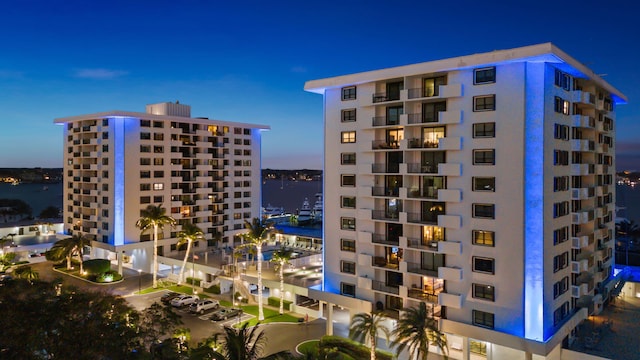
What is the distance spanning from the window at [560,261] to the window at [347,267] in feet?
45.5

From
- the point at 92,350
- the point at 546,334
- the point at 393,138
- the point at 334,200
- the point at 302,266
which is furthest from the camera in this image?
the point at 302,266

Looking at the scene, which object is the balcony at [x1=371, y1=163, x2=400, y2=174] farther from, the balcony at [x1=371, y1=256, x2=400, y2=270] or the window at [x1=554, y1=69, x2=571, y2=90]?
the window at [x1=554, y1=69, x2=571, y2=90]

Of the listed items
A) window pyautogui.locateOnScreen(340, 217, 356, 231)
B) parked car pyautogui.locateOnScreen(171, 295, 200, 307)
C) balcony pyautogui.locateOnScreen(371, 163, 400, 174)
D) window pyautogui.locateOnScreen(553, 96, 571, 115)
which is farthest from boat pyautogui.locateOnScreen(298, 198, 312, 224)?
window pyautogui.locateOnScreen(553, 96, 571, 115)

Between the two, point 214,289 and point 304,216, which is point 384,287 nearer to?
point 214,289

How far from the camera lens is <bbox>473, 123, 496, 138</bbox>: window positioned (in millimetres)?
28812

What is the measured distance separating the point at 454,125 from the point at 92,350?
78.5 feet

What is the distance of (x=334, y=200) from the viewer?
36469mm

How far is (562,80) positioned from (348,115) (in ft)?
49.1

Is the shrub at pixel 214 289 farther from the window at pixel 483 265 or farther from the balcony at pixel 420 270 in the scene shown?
the window at pixel 483 265

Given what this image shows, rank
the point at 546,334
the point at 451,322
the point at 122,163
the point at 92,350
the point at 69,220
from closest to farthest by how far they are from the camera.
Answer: the point at 92,350 < the point at 546,334 < the point at 451,322 < the point at 122,163 < the point at 69,220

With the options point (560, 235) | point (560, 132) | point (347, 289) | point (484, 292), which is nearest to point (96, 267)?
point (347, 289)

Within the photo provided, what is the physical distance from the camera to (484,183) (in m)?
29.2

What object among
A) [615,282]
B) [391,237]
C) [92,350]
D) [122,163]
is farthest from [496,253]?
[122,163]

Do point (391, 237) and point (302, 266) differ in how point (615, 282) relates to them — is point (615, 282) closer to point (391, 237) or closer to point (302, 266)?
point (391, 237)
